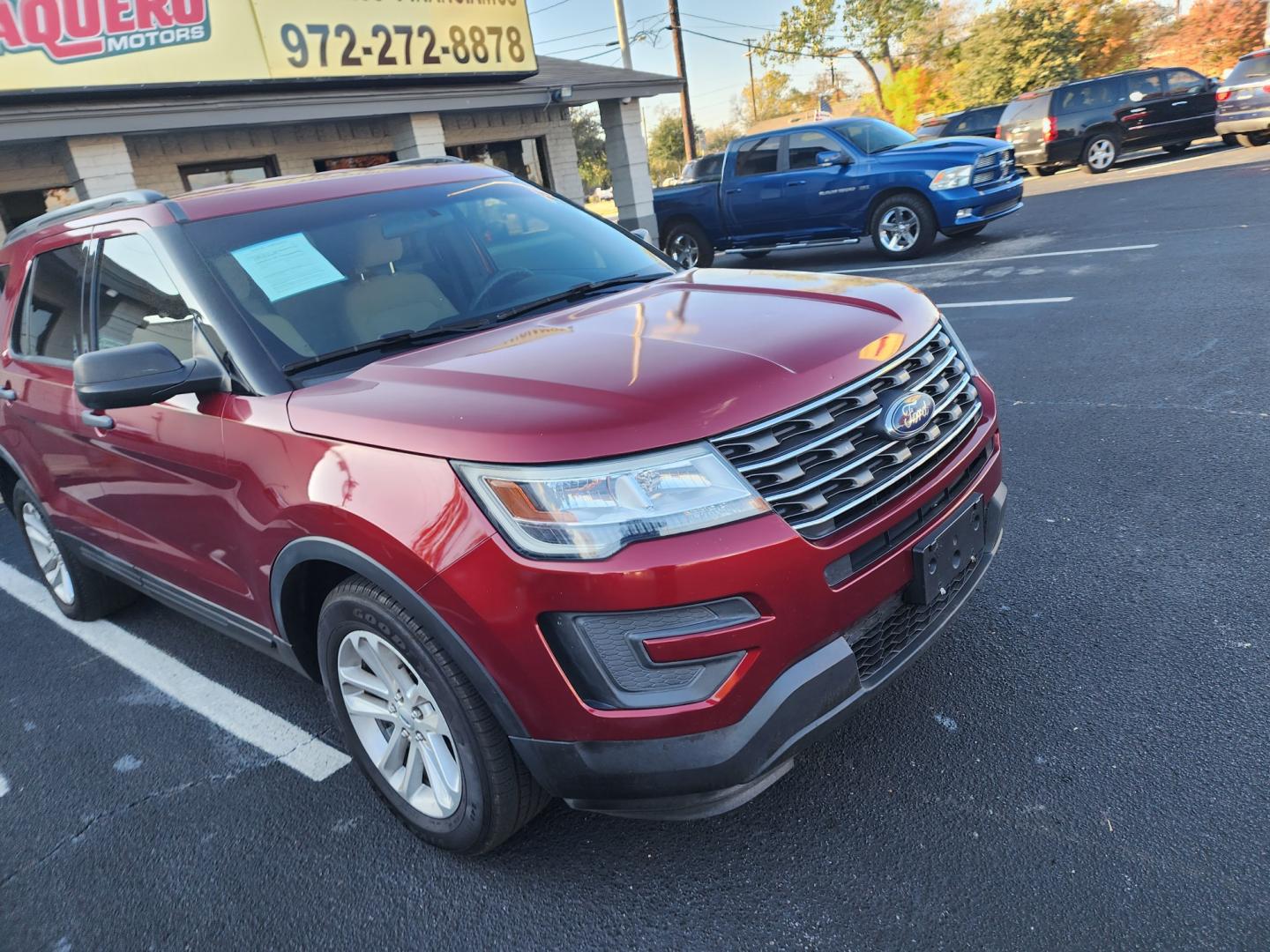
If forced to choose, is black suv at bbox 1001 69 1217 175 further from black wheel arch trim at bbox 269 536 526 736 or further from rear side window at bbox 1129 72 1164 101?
black wheel arch trim at bbox 269 536 526 736

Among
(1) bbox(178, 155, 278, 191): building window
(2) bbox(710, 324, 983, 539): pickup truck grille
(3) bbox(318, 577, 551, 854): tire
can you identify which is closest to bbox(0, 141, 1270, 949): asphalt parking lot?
(3) bbox(318, 577, 551, 854): tire

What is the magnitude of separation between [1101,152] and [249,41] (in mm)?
15851

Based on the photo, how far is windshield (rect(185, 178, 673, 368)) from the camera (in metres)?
2.87

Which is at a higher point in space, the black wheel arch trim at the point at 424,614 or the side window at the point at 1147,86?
the side window at the point at 1147,86

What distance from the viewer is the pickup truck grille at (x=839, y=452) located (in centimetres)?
214

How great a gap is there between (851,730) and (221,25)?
1189 centimetres

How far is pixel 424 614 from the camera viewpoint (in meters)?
2.24

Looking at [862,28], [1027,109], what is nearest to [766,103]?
[862,28]

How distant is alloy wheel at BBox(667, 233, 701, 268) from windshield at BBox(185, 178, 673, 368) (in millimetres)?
10515

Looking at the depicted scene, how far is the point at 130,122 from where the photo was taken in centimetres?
1053

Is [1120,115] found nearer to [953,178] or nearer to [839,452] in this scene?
[953,178]

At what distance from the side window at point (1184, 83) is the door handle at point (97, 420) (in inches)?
800

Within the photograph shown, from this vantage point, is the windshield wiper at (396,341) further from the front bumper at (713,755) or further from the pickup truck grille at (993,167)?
the pickup truck grille at (993,167)

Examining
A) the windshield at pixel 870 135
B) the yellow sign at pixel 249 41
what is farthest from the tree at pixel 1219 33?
the yellow sign at pixel 249 41
